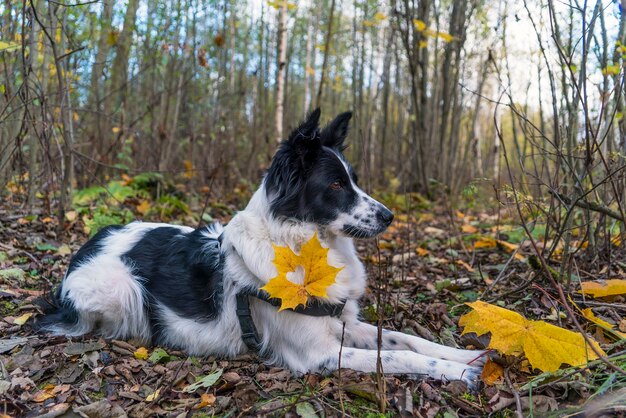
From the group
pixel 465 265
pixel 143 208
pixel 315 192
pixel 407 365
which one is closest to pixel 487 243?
pixel 465 265

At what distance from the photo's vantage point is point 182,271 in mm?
3559

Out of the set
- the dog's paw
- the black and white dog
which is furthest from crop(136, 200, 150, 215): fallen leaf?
the dog's paw

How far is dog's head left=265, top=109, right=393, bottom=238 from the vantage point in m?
3.36

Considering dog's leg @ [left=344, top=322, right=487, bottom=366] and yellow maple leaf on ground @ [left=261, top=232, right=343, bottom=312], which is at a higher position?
yellow maple leaf on ground @ [left=261, top=232, right=343, bottom=312]

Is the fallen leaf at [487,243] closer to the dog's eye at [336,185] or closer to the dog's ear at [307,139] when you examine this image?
the dog's eye at [336,185]

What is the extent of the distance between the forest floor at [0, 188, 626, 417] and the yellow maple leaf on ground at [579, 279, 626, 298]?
0.39 ft

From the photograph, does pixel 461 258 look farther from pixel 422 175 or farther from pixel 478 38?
pixel 478 38

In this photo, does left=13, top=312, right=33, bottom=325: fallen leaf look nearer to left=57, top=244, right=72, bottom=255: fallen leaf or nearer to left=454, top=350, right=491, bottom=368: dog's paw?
left=57, top=244, right=72, bottom=255: fallen leaf

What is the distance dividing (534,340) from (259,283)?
5.65ft

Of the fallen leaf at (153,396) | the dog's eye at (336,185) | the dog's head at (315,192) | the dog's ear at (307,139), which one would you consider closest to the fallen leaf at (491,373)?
the dog's head at (315,192)

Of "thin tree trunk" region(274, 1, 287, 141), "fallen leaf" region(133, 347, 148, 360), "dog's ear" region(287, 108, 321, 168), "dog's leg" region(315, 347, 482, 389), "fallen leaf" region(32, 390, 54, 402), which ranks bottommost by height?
"fallen leaf" region(133, 347, 148, 360)

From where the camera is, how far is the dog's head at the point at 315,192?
11.0 feet

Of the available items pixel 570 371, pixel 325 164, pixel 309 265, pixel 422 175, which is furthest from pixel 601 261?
pixel 422 175

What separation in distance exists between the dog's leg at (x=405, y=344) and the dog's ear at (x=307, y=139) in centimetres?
124
